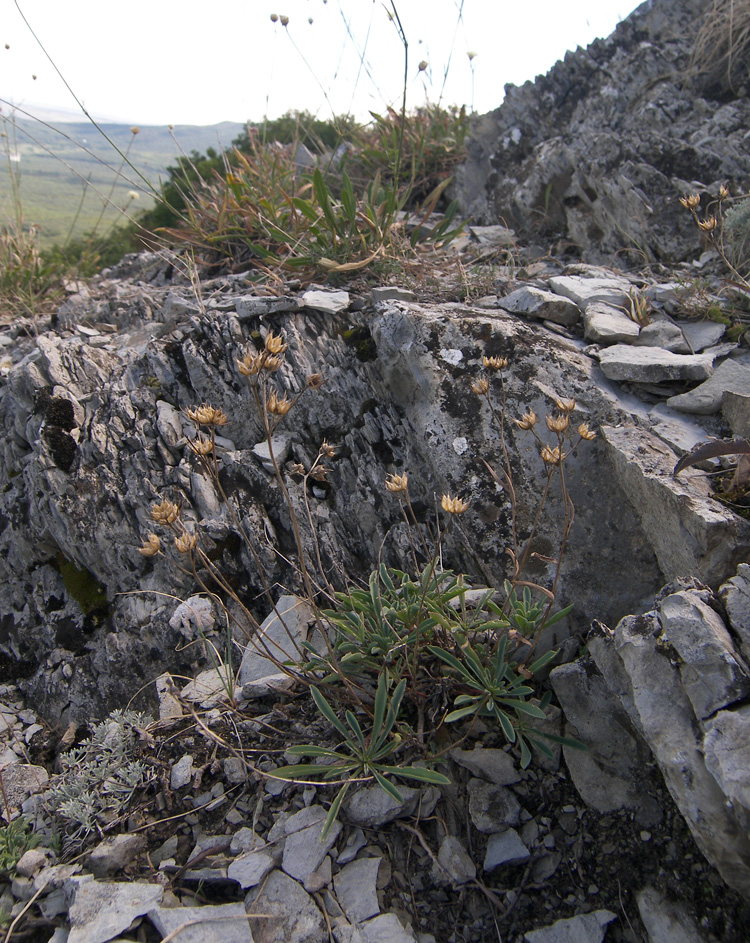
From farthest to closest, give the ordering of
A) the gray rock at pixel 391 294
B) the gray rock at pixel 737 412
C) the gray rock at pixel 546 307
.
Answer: the gray rock at pixel 391 294 < the gray rock at pixel 546 307 < the gray rock at pixel 737 412

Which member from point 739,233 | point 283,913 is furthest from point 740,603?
point 739,233

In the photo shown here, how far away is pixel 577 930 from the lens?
5.86 feet

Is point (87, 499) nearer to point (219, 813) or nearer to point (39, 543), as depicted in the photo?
point (39, 543)

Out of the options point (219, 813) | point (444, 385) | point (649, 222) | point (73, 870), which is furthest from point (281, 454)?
point (649, 222)

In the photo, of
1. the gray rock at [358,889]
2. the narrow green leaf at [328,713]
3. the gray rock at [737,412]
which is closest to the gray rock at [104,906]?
the gray rock at [358,889]

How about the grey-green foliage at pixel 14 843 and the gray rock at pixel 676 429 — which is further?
the gray rock at pixel 676 429

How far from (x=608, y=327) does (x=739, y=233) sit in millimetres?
1433

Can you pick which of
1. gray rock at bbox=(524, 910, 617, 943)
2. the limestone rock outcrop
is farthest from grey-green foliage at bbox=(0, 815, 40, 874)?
the limestone rock outcrop

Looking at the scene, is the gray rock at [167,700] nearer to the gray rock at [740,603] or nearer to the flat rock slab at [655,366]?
the gray rock at [740,603]

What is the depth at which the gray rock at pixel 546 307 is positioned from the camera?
3.48 metres

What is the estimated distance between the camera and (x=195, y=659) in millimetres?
3070

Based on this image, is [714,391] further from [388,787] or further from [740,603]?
[388,787]

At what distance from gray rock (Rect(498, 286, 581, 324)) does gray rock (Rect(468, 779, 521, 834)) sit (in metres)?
2.64

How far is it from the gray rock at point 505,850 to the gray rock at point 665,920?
0.38m
